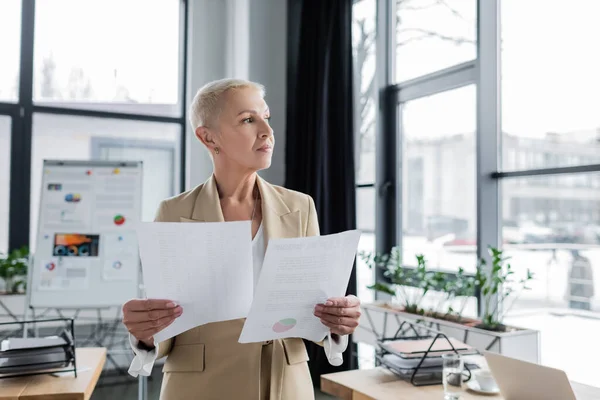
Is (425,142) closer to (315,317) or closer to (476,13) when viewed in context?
(476,13)

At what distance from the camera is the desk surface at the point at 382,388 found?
167 centimetres

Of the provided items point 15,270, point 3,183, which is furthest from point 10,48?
point 15,270

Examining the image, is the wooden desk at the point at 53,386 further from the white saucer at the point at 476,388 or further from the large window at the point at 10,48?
the large window at the point at 10,48

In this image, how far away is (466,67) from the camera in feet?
10.3

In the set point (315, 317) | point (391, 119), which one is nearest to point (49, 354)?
point (315, 317)

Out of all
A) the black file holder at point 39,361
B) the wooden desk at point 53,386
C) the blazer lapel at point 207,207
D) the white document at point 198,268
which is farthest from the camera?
the black file holder at point 39,361

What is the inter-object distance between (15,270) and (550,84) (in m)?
3.48

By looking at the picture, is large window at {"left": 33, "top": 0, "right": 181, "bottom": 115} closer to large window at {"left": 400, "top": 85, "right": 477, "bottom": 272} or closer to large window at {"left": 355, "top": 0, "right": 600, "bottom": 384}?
large window at {"left": 355, "top": 0, "right": 600, "bottom": 384}

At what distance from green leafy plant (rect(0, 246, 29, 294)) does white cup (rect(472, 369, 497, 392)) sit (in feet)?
10.4

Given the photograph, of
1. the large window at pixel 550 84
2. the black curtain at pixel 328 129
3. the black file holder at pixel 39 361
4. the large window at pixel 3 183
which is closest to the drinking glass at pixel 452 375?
the black file holder at pixel 39 361

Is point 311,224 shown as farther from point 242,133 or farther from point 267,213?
point 242,133

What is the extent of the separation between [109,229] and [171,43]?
6.69 ft

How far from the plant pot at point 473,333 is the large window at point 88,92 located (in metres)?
2.31

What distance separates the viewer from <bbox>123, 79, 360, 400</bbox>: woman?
1258 mm
